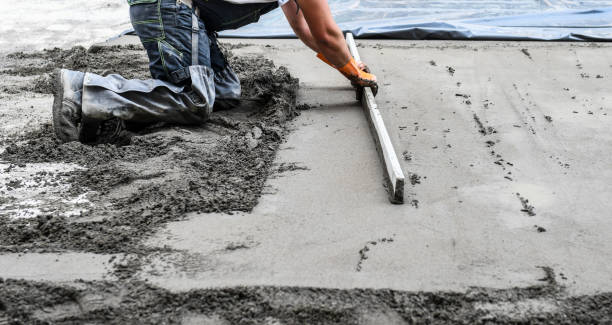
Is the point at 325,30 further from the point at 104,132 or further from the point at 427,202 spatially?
the point at 104,132

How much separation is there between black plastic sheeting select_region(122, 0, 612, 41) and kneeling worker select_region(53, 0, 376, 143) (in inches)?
69.3

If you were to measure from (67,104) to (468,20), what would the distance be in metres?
3.41

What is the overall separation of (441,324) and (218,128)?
175cm

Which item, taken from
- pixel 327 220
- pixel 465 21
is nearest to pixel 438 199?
pixel 327 220

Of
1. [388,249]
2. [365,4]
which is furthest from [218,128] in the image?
[365,4]

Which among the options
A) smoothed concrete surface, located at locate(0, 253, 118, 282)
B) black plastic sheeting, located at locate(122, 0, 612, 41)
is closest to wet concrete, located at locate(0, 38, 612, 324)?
smoothed concrete surface, located at locate(0, 253, 118, 282)

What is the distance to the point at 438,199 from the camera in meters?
2.21

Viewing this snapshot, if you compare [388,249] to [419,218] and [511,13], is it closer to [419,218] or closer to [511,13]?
[419,218]

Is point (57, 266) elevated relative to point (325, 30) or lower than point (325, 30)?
lower

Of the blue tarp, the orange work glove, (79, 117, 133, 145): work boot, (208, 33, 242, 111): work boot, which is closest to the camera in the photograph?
(79, 117, 133, 145): work boot

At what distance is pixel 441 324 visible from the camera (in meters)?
1.52

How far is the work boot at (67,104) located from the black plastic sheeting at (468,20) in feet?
7.43

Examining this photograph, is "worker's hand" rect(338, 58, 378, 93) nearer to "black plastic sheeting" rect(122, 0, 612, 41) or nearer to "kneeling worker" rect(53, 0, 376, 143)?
"kneeling worker" rect(53, 0, 376, 143)

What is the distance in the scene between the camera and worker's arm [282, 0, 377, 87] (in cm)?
280
